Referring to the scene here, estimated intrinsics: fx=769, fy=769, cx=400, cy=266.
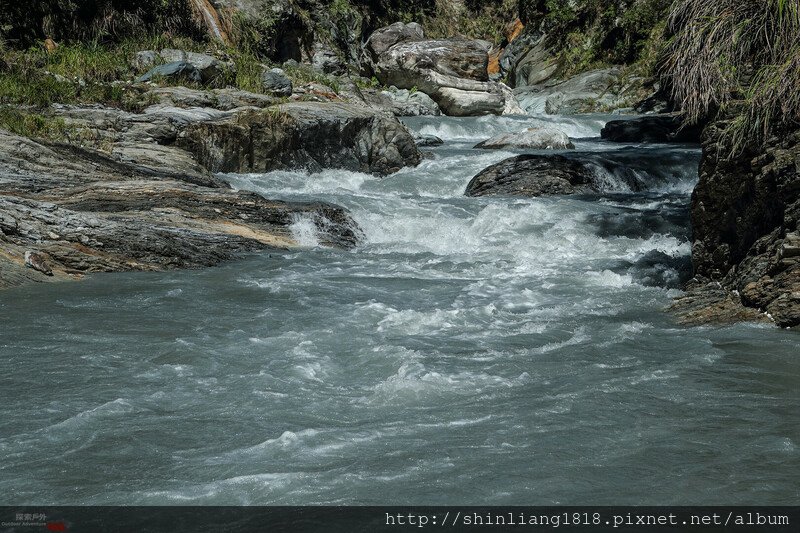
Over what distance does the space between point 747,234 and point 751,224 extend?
0.31 ft

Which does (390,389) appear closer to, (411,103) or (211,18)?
(411,103)

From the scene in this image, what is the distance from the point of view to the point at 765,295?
5.75 m

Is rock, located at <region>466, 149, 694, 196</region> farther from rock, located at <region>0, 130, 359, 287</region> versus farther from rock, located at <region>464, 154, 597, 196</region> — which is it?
rock, located at <region>0, 130, 359, 287</region>

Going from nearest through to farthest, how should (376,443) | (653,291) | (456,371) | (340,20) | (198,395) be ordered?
1. (376,443)
2. (198,395)
3. (456,371)
4. (653,291)
5. (340,20)

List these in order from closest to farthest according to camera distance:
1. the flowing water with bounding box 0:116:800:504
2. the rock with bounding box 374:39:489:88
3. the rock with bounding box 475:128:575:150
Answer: the flowing water with bounding box 0:116:800:504 < the rock with bounding box 475:128:575:150 < the rock with bounding box 374:39:489:88

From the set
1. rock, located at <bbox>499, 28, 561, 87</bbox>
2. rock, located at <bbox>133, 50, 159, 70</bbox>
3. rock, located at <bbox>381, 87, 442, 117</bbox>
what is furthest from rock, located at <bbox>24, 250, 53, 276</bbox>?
rock, located at <bbox>499, 28, 561, 87</bbox>

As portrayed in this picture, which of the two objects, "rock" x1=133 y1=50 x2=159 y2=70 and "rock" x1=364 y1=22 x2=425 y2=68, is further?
"rock" x1=364 y1=22 x2=425 y2=68

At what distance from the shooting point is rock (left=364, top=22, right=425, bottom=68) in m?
26.4

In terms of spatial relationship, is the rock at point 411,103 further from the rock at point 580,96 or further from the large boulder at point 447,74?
the rock at point 580,96

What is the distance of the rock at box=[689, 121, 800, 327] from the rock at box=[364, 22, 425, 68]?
815 inches

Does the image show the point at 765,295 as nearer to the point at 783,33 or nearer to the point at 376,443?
the point at 783,33

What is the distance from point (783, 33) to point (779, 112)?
66 centimetres

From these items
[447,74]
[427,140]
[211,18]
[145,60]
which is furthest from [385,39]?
[145,60]
